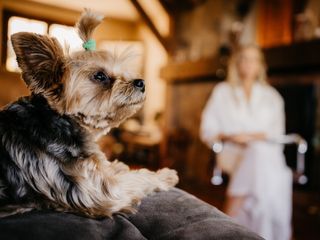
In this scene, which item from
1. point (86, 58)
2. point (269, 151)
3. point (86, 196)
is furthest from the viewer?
point (269, 151)

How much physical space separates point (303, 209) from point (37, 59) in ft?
12.2

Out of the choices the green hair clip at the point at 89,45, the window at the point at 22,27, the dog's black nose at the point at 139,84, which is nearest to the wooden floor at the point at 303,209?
the dog's black nose at the point at 139,84

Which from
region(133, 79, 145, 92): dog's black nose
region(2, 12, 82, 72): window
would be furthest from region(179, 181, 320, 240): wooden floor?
region(2, 12, 82, 72): window

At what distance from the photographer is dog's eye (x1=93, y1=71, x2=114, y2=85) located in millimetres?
1523

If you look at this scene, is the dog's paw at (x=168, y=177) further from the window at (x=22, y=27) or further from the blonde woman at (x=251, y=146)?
the window at (x=22, y=27)

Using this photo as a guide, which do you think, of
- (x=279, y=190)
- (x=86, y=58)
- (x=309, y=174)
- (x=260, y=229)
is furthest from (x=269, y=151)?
(x=86, y=58)

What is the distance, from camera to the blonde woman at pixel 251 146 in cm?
292

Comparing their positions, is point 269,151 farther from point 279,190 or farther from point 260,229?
point 260,229

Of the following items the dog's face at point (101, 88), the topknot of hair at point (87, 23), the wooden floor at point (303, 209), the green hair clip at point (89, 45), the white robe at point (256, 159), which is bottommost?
the wooden floor at point (303, 209)

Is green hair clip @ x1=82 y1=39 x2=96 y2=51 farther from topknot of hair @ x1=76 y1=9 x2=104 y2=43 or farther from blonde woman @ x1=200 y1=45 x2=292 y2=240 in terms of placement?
blonde woman @ x1=200 y1=45 x2=292 y2=240

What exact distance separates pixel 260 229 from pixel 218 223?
1.96 metres

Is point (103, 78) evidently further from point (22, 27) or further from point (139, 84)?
point (22, 27)

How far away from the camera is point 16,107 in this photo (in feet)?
→ 4.11

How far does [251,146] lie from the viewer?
9.98 feet
